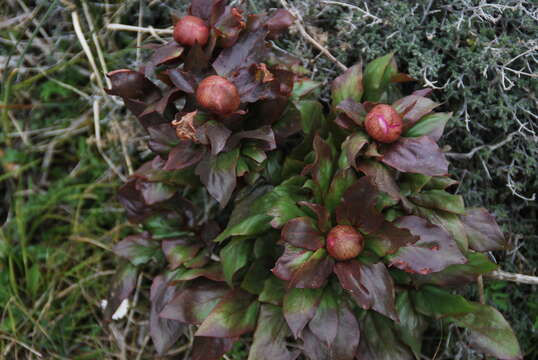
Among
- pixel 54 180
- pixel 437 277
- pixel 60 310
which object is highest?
pixel 437 277

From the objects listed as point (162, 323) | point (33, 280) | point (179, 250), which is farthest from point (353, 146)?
point (33, 280)

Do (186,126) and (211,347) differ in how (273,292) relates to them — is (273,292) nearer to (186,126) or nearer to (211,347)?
→ (211,347)

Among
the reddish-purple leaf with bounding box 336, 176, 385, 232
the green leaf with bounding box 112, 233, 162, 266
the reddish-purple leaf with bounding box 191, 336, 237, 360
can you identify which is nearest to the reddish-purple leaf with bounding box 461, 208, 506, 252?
the reddish-purple leaf with bounding box 336, 176, 385, 232

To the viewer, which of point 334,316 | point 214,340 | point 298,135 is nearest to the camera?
point 334,316

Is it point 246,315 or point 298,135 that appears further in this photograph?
point 298,135

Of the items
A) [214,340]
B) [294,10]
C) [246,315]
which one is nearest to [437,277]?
[246,315]

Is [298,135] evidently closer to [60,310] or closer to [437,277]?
[437,277]

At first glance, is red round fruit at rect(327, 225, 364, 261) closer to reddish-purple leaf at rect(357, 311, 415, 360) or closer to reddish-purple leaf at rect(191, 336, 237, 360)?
reddish-purple leaf at rect(357, 311, 415, 360)

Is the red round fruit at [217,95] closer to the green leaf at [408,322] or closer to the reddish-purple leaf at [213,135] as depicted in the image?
the reddish-purple leaf at [213,135]
